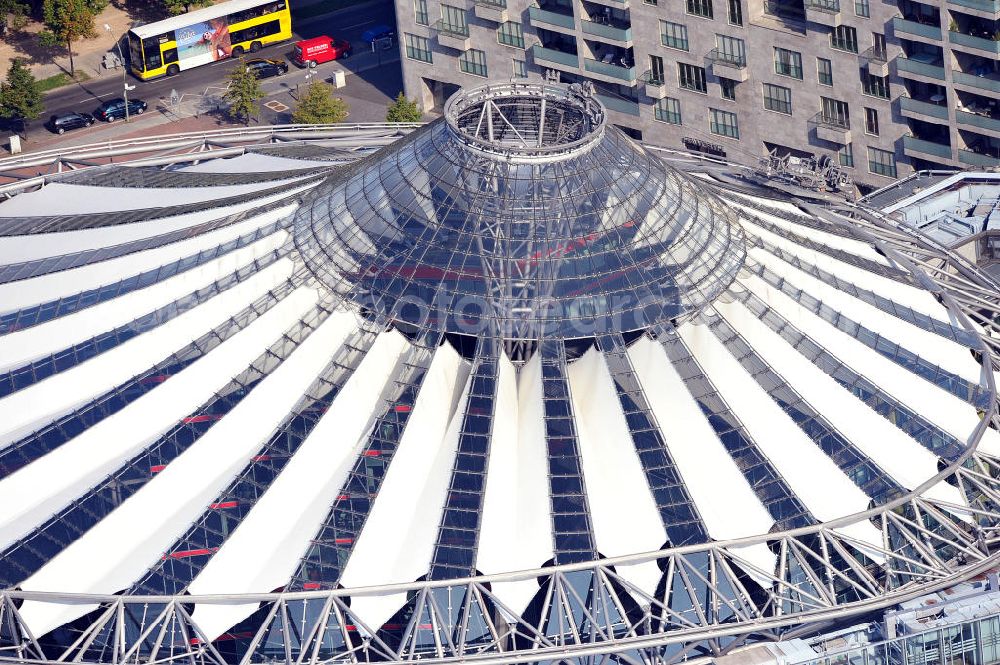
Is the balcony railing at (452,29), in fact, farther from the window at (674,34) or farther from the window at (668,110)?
the window at (674,34)

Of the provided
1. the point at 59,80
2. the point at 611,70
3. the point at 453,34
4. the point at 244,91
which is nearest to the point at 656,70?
the point at 611,70

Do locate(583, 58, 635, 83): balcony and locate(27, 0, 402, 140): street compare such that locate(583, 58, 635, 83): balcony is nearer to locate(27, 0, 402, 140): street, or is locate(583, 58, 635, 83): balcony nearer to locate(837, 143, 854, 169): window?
locate(837, 143, 854, 169): window

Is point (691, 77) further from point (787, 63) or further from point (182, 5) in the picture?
point (182, 5)

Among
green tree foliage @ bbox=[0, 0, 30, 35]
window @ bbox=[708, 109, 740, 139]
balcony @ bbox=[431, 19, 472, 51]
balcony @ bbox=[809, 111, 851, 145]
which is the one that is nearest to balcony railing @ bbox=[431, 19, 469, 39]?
balcony @ bbox=[431, 19, 472, 51]

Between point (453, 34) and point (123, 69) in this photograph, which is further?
point (123, 69)

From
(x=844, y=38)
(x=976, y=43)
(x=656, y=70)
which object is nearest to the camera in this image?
(x=976, y=43)

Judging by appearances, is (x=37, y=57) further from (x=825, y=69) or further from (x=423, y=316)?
Result: (x=423, y=316)

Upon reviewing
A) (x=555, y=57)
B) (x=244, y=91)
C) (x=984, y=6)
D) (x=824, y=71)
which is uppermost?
(x=244, y=91)

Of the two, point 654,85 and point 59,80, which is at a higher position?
point 59,80
